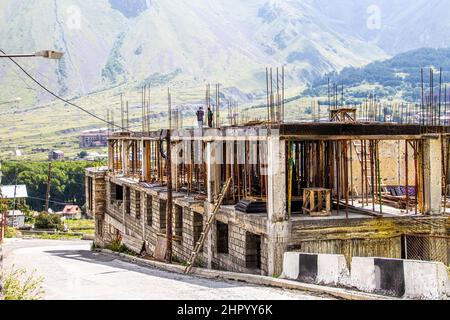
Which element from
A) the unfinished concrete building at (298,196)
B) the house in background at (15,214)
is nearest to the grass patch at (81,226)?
the house in background at (15,214)

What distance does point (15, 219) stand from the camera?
7050 cm

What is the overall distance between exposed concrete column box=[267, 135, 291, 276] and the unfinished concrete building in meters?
0.03

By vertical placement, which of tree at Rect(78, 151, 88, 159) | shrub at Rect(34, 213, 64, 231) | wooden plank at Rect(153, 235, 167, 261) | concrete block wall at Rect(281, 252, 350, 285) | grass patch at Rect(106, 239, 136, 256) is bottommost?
shrub at Rect(34, 213, 64, 231)

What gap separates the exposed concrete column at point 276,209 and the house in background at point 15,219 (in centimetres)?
5613

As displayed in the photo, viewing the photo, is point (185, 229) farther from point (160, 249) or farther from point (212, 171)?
point (212, 171)

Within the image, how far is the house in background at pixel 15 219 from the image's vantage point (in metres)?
68.4

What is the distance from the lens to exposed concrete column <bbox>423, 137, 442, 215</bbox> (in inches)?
741

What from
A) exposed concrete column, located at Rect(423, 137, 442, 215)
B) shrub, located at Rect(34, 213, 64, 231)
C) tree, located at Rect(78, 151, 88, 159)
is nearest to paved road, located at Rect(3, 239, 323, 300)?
exposed concrete column, located at Rect(423, 137, 442, 215)

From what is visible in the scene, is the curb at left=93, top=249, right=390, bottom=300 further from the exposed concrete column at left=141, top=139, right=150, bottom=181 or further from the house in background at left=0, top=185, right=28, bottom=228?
the house in background at left=0, top=185, right=28, bottom=228

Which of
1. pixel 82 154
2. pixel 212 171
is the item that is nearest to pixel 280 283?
pixel 212 171
